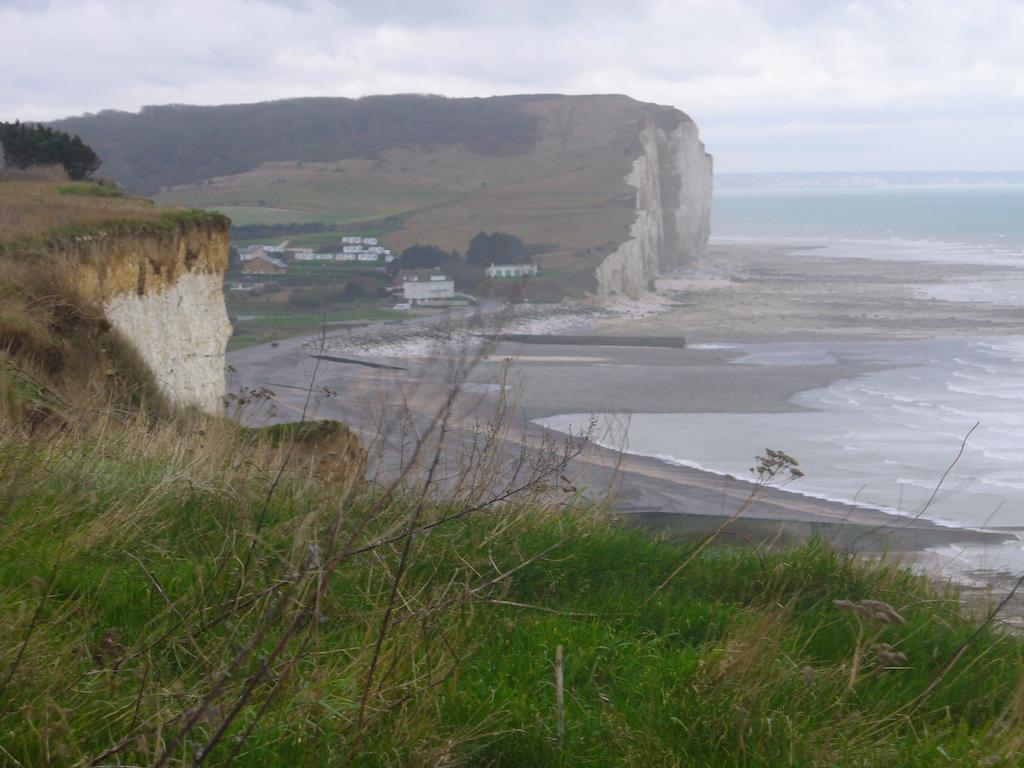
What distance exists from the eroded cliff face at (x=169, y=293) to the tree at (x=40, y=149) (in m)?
7.51

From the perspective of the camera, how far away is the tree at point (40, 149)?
20109mm

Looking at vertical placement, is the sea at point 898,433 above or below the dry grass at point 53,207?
below

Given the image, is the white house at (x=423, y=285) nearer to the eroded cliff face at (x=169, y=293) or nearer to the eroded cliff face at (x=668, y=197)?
the eroded cliff face at (x=668, y=197)

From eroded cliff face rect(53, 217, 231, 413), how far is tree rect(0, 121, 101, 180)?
24.6ft

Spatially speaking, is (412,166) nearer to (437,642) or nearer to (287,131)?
(287,131)

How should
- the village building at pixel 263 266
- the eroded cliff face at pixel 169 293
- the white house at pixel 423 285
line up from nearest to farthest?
the eroded cliff face at pixel 169 293, the white house at pixel 423 285, the village building at pixel 263 266

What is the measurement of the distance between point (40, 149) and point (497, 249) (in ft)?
116

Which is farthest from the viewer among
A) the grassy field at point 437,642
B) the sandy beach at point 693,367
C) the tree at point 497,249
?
the tree at point 497,249

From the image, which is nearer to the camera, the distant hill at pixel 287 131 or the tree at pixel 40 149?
the tree at pixel 40 149

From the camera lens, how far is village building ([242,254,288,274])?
4762cm

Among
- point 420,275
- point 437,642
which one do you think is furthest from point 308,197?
point 437,642

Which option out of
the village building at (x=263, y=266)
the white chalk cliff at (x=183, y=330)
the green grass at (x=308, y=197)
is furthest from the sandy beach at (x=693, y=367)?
the green grass at (x=308, y=197)

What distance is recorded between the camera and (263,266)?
48344mm

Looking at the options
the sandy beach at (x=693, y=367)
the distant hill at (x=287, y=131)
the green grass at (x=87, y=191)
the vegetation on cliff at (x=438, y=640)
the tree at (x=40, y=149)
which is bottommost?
the sandy beach at (x=693, y=367)
